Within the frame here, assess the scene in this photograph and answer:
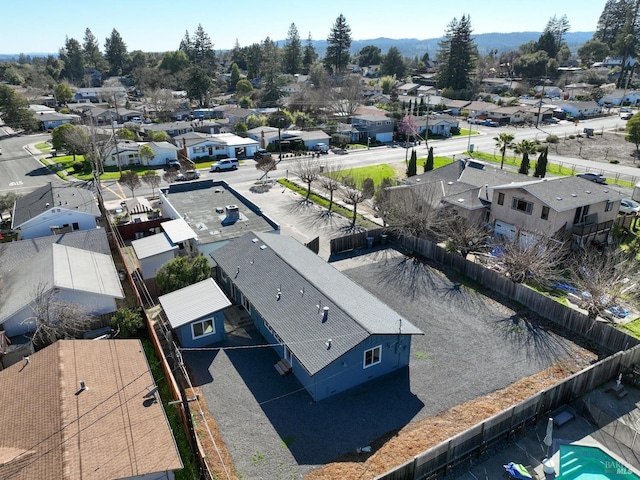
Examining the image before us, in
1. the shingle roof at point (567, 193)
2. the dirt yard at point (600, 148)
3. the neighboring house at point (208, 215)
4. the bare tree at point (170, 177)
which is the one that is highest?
the shingle roof at point (567, 193)

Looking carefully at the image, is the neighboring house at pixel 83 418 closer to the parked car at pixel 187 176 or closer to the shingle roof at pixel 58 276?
the shingle roof at pixel 58 276

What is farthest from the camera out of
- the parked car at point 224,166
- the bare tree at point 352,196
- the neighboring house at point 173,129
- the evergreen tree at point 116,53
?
the evergreen tree at point 116,53

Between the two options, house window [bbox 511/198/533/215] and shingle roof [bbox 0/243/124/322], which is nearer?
shingle roof [bbox 0/243/124/322]

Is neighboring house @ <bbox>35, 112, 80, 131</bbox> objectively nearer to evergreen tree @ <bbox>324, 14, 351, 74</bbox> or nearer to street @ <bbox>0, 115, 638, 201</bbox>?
street @ <bbox>0, 115, 638, 201</bbox>

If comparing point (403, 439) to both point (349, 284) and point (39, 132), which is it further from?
point (39, 132)

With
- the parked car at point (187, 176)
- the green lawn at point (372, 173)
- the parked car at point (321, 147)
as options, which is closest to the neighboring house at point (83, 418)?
the parked car at point (187, 176)

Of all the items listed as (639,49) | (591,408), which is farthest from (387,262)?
(639,49)

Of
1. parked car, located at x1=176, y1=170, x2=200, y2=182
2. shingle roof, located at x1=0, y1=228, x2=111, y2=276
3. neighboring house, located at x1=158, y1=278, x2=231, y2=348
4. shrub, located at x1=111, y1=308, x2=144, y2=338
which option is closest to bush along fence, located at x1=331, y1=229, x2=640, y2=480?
neighboring house, located at x1=158, y1=278, x2=231, y2=348
